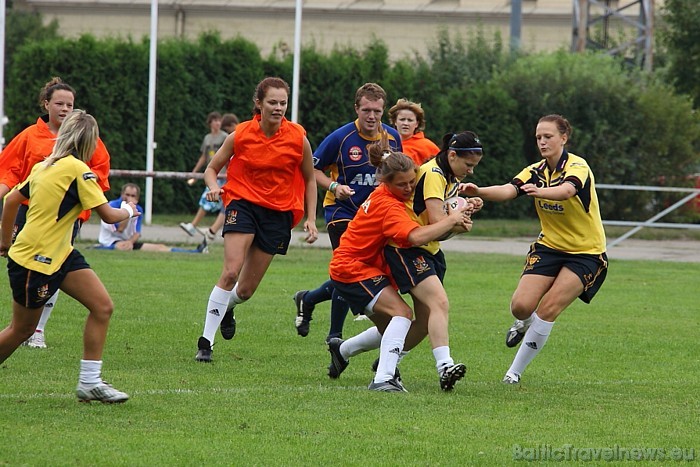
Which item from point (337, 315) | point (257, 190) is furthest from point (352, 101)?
point (257, 190)

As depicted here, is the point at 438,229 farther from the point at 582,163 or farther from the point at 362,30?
the point at 362,30

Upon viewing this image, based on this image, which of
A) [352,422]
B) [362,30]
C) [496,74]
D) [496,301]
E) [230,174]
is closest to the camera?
[352,422]

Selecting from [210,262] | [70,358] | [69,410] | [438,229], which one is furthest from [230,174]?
[210,262]

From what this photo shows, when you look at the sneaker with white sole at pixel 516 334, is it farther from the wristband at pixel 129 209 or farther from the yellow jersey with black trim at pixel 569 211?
the wristband at pixel 129 209

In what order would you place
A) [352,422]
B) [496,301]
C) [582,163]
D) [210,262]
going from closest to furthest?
[352,422], [582,163], [496,301], [210,262]

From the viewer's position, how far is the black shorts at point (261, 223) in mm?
9594

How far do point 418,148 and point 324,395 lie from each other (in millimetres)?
4286

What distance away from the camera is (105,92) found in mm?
25312

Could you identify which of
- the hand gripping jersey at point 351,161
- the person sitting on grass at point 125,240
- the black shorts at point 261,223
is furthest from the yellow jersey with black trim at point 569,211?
the person sitting on grass at point 125,240

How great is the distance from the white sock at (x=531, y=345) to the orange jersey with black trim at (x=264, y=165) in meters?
2.22

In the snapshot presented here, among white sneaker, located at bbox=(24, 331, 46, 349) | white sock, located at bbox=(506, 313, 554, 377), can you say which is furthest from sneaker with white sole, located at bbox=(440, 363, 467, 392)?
white sneaker, located at bbox=(24, 331, 46, 349)

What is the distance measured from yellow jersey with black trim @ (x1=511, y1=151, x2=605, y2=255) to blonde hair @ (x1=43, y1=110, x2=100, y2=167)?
3.20 meters

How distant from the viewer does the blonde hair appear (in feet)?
23.2

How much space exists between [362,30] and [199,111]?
61.7 ft
